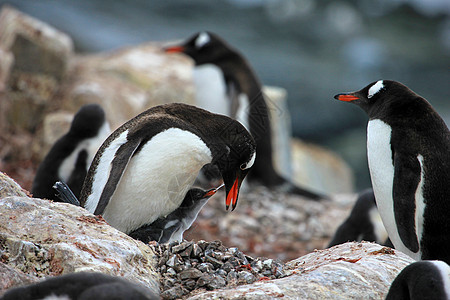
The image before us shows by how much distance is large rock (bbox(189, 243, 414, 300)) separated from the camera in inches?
108

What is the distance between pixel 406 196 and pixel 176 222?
149 centimetres

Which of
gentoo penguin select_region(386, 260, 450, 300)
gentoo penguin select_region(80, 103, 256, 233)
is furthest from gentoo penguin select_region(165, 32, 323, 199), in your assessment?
gentoo penguin select_region(386, 260, 450, 300)

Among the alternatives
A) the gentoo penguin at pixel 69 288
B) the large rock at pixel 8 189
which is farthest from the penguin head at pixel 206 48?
the gentoo penguin at pixel 69 288

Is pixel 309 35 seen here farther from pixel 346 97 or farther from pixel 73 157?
pixel 73 157

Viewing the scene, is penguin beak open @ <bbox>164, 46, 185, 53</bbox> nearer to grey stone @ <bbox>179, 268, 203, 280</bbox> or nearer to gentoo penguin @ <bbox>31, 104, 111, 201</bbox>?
gentoo penguin @ <bbox>31, 104, 111, 201</bbox>

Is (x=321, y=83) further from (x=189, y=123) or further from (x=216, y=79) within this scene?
(x=189, y=123)

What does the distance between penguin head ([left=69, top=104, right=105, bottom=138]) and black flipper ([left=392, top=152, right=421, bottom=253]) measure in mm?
2379

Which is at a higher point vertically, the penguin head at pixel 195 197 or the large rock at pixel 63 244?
the large rock at pixel 63 244

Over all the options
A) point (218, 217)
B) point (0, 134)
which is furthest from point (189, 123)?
point (0, 134)

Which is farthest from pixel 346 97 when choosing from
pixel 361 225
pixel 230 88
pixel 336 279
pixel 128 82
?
pixel 128 82

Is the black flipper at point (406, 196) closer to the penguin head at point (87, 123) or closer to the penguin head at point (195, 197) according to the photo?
the penguin head at point (195, 197)

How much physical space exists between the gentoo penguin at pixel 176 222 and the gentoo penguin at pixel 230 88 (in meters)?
4.24

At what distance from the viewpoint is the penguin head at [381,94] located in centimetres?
440

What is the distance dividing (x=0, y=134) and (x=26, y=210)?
19.6 feet
